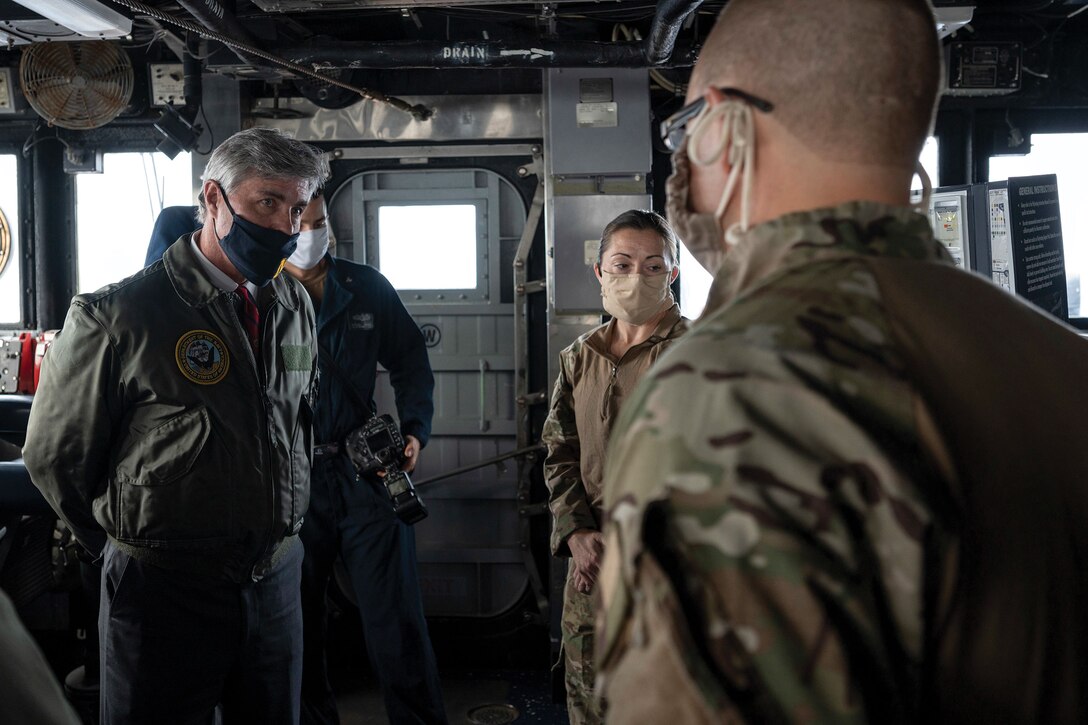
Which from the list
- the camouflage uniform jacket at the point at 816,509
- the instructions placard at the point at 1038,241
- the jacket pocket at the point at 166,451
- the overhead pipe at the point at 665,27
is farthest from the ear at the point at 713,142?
the instructions placard at the point at 1038,241

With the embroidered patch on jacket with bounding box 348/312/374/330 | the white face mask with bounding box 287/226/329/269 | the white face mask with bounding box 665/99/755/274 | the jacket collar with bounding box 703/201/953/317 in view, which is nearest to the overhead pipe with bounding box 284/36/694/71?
the white face mask with bounding box 287/226/329/269

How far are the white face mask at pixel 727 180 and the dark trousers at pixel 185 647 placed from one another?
5.25ft

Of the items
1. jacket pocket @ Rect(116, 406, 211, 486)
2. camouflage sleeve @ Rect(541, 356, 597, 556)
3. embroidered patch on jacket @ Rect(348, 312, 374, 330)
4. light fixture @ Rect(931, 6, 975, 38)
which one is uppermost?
light fixture @ Rect(931, 6, 975, 38)

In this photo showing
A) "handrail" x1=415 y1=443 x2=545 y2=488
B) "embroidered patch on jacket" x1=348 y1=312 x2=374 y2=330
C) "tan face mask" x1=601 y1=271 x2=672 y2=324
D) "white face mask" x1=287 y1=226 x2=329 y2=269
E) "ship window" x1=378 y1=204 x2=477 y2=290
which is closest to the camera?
"tan face mask" x1=601 y1=271 x2=672 y2=324

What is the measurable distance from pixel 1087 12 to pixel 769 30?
14.8 ft

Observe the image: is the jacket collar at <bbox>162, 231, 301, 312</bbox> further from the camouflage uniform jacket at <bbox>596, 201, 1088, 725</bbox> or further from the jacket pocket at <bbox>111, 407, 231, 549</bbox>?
the camouflage uniform jacket at <bbox>596, 201, 1088, 725</bbox>

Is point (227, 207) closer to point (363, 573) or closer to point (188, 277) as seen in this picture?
point (188, 277)

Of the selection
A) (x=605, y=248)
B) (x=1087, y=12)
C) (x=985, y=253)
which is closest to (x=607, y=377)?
(x=605, y=248)

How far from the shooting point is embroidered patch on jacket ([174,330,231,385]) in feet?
6.87

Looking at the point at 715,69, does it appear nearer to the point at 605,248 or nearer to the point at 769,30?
the point at 769,30

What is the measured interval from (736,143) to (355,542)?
2880mm

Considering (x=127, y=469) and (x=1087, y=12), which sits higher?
(x=1087, y=12)

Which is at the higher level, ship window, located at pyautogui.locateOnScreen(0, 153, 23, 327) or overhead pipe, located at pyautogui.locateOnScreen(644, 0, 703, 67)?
overhead pipe, located at pyautogui.locateOnScreen(644, 0, 703, 67)

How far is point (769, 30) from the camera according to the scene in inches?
38.2
